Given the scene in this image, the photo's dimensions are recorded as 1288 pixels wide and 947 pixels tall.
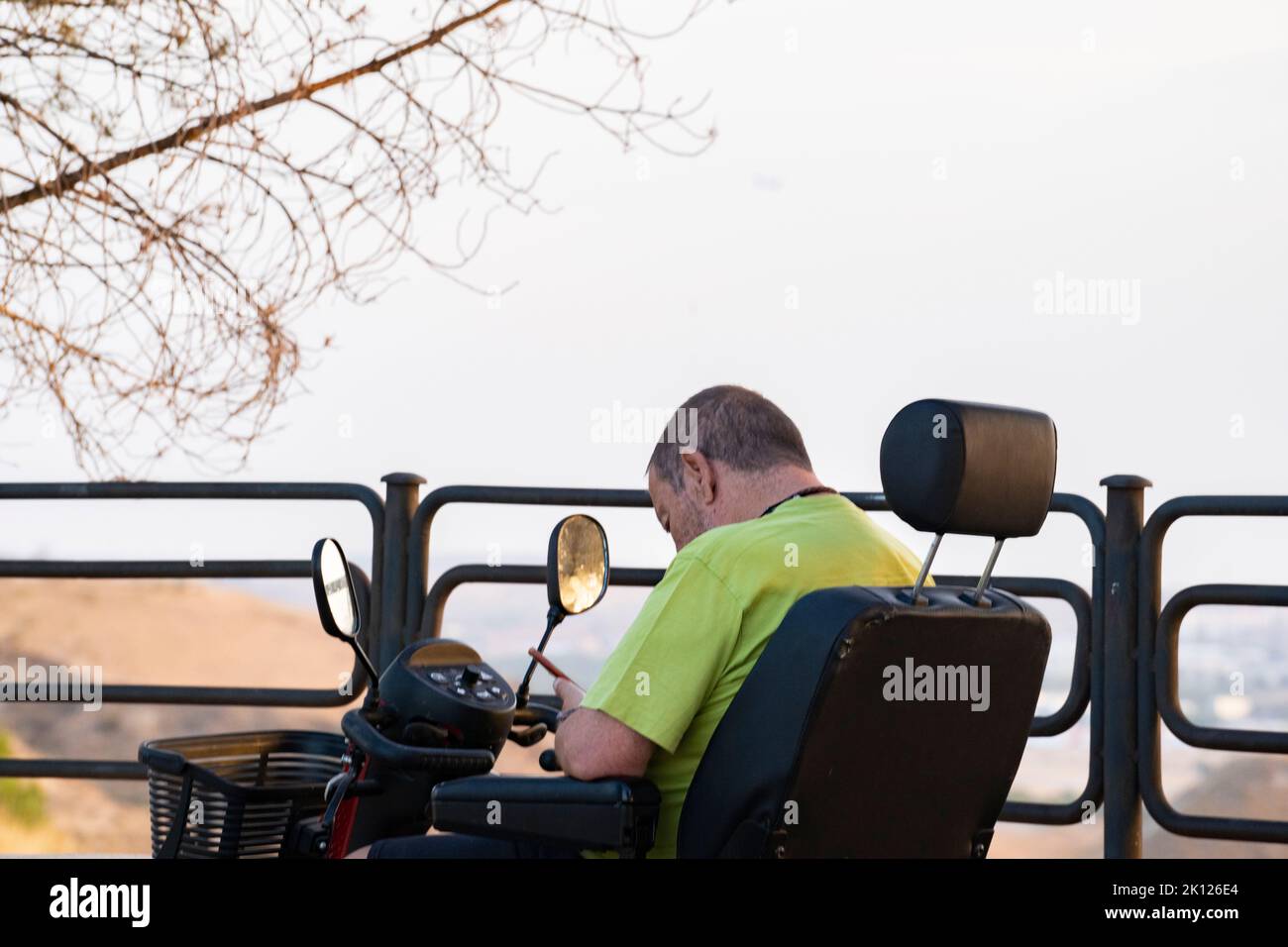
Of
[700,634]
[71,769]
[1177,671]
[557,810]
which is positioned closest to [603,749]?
[557,810]

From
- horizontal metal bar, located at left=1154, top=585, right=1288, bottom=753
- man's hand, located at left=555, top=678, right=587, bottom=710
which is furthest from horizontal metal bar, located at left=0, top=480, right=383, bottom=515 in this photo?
man's hand, located at left=555, top=678, right=587, bottom=710

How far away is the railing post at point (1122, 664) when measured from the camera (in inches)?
167

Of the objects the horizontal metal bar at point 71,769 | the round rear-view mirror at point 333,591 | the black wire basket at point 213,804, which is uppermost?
the round rear-view mirror at point 333,591

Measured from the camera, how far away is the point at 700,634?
2029 mm

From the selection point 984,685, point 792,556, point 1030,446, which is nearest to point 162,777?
point 792,556

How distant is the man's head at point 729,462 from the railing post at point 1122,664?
88.0 inches

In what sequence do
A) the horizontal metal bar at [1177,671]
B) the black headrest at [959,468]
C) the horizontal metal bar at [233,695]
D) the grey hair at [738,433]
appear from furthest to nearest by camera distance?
the horizontal metal bar at [233,695]
the horizontal metal bar at [1177,671]
the grey hair at [738,433]
the black headrest at [959,468]

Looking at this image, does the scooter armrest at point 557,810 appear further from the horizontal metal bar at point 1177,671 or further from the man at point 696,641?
the horizontal metal bar at point 1177,671

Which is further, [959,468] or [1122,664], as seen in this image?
[1122,664]

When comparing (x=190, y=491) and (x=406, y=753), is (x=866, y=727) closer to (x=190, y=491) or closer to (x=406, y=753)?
(x=406, y=753)

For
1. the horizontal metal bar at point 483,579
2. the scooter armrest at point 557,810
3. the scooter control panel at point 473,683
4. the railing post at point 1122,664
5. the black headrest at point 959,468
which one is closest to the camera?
the black headrest at point 959,468

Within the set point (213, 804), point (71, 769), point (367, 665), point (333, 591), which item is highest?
point (333, 591)

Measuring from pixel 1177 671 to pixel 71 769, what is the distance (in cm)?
344

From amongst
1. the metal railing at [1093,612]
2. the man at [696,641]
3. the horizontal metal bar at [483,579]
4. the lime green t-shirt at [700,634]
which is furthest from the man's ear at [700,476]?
the horizontal metal bar at [483,579]
